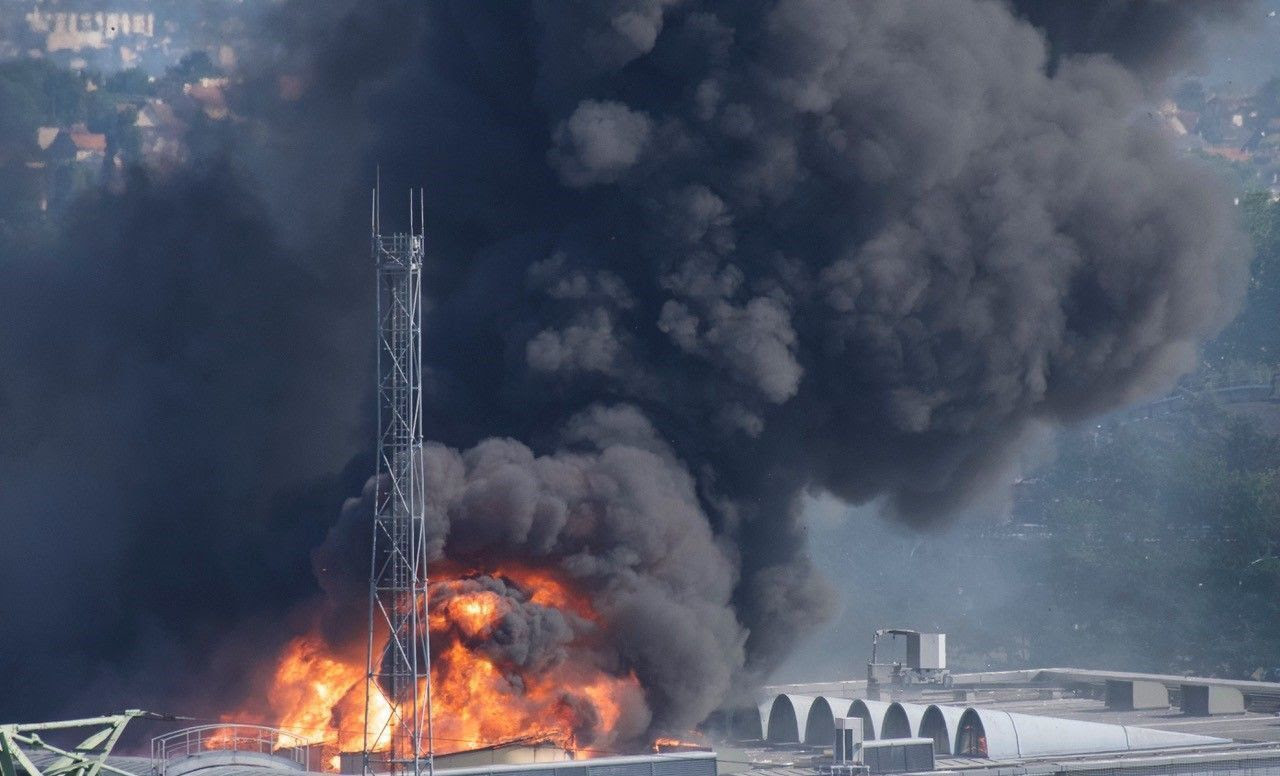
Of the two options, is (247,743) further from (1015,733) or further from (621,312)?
(1015,733)

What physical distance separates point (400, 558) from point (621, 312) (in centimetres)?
1317

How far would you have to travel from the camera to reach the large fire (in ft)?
224

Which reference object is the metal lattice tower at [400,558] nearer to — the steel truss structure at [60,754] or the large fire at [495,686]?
the large fire at [495,686]

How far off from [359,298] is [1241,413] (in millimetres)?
98275

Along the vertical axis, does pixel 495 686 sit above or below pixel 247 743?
above

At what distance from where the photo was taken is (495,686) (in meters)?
68.3

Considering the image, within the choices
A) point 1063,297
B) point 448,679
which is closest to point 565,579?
point 448,679

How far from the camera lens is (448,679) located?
68938mm

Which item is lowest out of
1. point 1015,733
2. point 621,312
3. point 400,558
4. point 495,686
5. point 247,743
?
point 1015,733

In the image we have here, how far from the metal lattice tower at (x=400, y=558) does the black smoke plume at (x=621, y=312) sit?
1.45m

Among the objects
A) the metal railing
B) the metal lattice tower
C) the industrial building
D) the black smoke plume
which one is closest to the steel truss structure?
the metal railing

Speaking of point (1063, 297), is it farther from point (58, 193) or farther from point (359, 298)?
point (58, 193)

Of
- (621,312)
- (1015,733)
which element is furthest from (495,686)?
(1015,733)

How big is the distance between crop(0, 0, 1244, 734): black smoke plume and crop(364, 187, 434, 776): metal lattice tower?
57.1 inches
